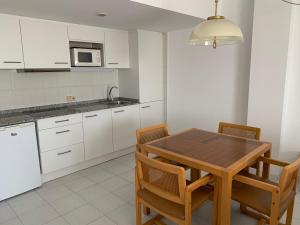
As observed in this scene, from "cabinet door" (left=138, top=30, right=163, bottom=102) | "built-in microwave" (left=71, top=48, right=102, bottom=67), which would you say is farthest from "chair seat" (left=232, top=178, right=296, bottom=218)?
"built-in microwave" (left=71, top=48, right=102, bottom=67)

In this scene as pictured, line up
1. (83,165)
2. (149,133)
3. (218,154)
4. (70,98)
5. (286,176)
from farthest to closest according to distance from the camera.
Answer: (70,98), (83,165), (149,133), (218,154), (286,176)

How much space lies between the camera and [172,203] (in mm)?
1746

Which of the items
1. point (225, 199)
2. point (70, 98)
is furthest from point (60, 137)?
point (225, 199)

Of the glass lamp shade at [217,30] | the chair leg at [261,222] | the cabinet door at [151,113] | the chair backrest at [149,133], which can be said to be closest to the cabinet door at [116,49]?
the cabinet door at [151,113]

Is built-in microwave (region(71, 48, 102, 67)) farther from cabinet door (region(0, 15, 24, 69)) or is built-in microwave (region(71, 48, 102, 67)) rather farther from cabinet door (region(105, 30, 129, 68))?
cabinet door (region(0, 15, 24, 69))

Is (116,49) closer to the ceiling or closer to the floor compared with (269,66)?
closer to the ceiling

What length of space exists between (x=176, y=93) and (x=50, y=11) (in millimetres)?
2377

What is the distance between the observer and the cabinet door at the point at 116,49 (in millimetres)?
3639

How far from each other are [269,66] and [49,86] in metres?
2.95

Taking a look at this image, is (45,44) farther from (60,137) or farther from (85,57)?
(60,137)

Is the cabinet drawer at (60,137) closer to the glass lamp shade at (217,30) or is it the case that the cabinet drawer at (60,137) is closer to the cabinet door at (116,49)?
the cabinet door at (116,49)

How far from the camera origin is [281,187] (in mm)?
1557

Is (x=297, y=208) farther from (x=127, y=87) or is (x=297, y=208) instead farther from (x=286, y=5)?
(x=127, y=87)

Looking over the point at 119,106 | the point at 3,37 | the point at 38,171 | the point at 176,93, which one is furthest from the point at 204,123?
the point at 3,37
